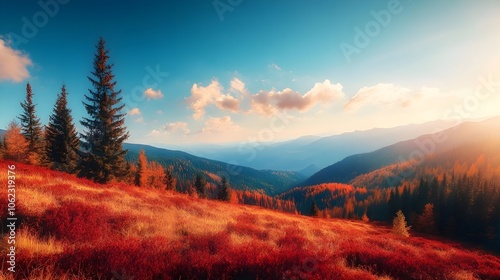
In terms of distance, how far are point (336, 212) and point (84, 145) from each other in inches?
5136

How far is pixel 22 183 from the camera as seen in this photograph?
11625mm

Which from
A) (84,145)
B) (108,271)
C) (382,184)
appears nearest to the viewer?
(108,271)

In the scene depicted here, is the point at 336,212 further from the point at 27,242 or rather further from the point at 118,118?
the point at 27,242

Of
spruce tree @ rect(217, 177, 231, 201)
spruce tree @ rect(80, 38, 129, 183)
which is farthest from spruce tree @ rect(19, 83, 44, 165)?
spruce tree @ rect(217, 177, 231, 201)

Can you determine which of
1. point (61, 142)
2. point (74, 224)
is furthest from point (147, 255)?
point (61, 142)

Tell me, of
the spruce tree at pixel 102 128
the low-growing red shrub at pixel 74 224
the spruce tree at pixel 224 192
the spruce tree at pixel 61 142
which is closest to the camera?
the low-growing red shrub at pixel 74 224

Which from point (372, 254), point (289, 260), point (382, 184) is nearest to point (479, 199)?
point (372, 254)

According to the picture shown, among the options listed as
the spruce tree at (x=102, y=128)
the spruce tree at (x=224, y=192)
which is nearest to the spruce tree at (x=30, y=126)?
the spruce tree at (x=102, y=128)

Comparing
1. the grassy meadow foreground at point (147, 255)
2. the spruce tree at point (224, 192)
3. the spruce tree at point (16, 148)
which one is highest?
the spruce tree at point (16, 148)

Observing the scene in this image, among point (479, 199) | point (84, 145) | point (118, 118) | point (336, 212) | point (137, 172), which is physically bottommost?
point (336, 212)

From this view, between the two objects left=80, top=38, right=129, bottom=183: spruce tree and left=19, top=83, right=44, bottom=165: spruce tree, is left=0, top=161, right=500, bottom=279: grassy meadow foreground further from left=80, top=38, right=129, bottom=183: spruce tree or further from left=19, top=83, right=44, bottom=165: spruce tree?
left=19, top=83, right=44, bottom=165: spruce tree

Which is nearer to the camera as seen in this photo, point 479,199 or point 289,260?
point 289,260

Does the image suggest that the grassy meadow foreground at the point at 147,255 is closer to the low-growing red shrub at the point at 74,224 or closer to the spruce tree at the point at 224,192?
the low-growing red shrub at the point at 74,224

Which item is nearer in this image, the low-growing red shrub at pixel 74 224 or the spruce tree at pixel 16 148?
the low-growing red shrub at pixel 74 224
